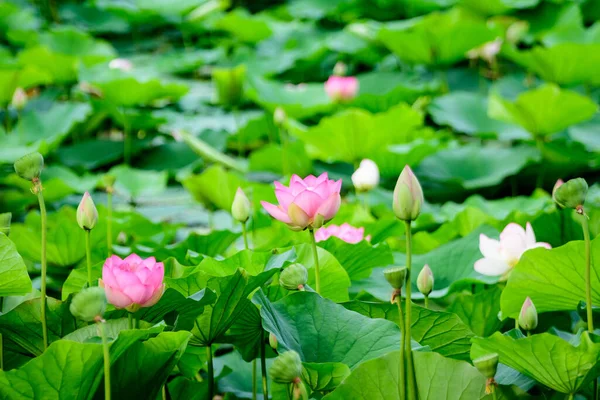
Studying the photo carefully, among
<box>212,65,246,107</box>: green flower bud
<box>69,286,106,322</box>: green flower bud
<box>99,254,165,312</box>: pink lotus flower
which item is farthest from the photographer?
<box>212,65,246,107</box>: green flower bud

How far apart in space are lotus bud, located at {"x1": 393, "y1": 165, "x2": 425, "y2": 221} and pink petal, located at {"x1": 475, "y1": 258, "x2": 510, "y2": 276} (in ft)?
1.02

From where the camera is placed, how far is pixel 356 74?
3240 millimetres

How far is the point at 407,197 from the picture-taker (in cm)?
67

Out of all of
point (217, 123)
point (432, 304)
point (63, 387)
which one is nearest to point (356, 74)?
point (217, 123)

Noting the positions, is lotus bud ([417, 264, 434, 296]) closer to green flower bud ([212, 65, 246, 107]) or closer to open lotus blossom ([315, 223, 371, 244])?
open lotus blossom ([315, 223, 371, 244])

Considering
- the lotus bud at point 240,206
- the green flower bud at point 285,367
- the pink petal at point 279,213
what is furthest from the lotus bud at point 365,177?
the green flower bud at point 285,367

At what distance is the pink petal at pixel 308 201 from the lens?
0.80 m

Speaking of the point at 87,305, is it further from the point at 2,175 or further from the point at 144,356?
the point at 2,175

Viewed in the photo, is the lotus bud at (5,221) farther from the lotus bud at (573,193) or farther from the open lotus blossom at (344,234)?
the lotus bud at (573,193)

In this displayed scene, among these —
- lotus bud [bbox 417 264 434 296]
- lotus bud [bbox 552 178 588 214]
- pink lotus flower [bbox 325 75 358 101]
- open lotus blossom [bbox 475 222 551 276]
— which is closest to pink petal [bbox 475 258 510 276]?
open lotus blossom [bbox 475 222 551 276]

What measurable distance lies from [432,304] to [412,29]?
1816mm

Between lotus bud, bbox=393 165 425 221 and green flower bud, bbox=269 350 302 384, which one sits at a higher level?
lotus bud, bbox=393 165 425 221

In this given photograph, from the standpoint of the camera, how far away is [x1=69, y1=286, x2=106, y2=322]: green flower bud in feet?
1.95

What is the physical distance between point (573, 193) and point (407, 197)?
154 mm
